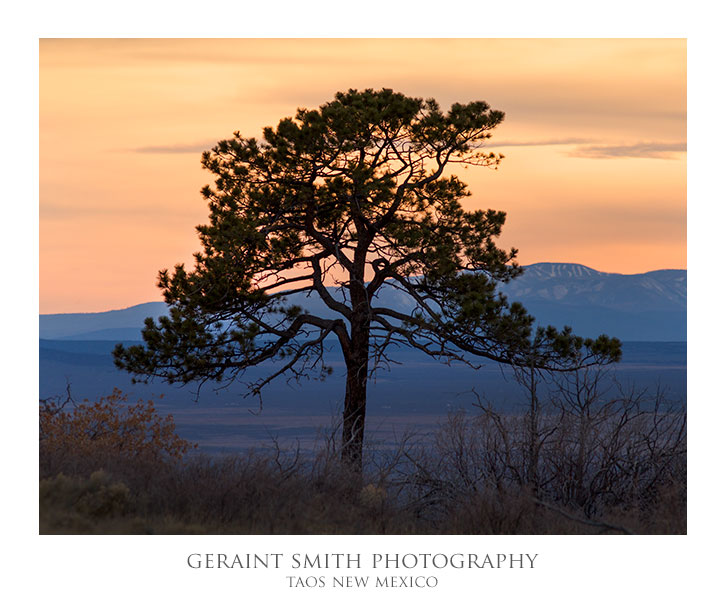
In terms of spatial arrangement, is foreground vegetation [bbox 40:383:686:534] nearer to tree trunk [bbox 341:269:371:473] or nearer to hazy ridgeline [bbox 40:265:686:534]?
hazy ridgeline [bbox 40:265:686:534]

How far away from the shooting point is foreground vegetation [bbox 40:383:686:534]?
1224 cm

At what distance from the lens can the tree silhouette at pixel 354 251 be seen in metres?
18.5

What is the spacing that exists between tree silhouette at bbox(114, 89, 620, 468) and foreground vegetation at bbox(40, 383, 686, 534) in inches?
125

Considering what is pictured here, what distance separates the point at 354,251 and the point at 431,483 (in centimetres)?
672

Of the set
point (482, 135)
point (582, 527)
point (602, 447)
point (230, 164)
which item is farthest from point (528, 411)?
Answer: point (230, 164)

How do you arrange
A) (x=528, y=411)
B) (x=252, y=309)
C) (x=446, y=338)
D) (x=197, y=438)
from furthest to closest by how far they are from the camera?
(x=197, y=438) → (x=252, y=309) → (x=446, y=338) → (x=528, y=411)

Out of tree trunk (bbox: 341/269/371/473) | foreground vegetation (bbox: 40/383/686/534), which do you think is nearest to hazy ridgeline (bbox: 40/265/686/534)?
foreground vegetation (bbox: 40/383/686/534)

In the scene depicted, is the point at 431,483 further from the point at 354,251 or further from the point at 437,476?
the point at 354,251

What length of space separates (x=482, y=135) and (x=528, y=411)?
670cm

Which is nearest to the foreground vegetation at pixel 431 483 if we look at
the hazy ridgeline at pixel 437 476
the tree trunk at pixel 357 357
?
the hazy ridgeline at pixel 437 476

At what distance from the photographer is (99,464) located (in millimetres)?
14461

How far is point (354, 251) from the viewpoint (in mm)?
20484

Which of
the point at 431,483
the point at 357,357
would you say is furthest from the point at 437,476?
the point at 357,357
